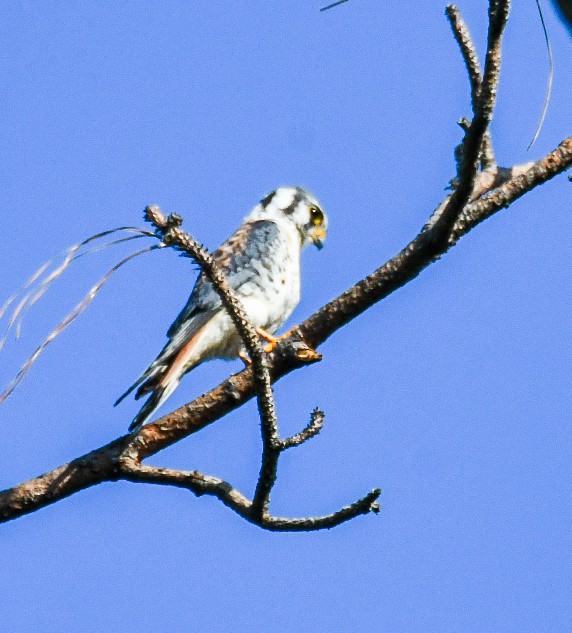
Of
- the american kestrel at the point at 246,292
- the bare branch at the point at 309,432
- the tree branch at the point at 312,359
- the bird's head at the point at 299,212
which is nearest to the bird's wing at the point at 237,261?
the american kestrel at the point at 246,292

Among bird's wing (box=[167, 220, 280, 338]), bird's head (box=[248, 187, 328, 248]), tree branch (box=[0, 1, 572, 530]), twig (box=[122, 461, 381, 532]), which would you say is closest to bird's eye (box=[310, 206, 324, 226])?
bird's head (box=[248, 187, 328, 248])

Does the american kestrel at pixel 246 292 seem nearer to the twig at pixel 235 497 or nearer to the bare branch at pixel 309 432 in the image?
the twig at pixel 235 497

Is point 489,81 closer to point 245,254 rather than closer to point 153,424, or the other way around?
point 153,424

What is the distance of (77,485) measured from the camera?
2893mm

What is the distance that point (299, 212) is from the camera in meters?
5.95

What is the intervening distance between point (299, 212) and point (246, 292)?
43.7 inches

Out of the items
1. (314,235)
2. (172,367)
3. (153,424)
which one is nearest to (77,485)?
(153,424)

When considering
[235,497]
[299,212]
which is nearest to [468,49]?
[235,497]

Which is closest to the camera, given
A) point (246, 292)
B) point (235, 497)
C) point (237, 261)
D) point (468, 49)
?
point (468, 49)

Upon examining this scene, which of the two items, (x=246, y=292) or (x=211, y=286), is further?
(x=246, y=292)

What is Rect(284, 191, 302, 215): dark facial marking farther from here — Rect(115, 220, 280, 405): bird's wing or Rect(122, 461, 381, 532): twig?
Rect(122, 461, 381, 532): twig

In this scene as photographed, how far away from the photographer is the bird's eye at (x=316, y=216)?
596cm

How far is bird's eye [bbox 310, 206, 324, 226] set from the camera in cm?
596

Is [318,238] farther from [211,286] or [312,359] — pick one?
[312,359]
